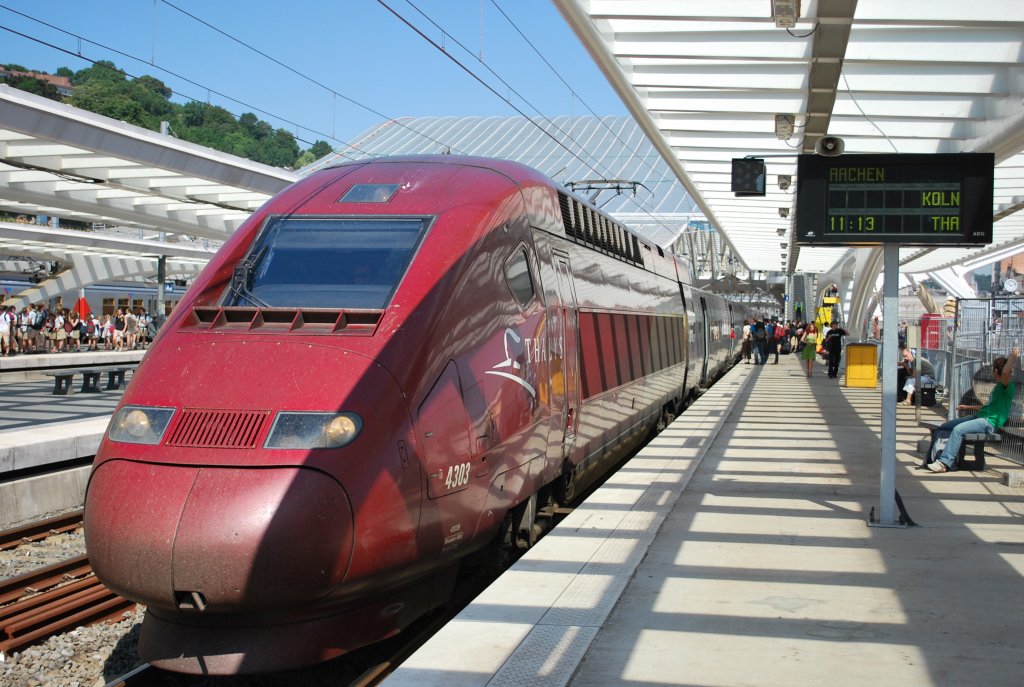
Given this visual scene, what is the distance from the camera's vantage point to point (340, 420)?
5414 millimetres

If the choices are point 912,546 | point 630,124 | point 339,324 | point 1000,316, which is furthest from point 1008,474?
point 630,124

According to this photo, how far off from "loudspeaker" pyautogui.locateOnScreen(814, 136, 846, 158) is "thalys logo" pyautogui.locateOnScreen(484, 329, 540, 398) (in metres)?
3.03

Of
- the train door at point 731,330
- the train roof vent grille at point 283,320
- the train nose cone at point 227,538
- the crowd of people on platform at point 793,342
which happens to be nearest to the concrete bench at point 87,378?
the train roof vent grille at point 283,320

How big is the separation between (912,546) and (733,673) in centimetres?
335

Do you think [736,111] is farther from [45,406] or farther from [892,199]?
[45,406]

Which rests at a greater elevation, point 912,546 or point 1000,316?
point 1000,316

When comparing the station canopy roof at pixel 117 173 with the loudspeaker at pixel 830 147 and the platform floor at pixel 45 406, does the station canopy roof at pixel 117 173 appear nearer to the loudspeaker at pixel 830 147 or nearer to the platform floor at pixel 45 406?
the platform floor at pixel 45 406

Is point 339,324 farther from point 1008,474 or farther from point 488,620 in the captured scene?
point 1008,474

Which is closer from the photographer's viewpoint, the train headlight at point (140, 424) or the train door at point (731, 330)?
the train headlight at point (140, 424)

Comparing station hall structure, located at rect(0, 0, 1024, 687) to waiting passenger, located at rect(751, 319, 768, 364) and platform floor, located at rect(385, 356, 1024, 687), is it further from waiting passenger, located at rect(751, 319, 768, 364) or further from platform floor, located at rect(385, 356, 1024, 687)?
waiting passenger, located at rect(751, 319, 768, 364)

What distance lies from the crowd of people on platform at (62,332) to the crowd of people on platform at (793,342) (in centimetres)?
2075

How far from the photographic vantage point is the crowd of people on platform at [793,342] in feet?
99.7

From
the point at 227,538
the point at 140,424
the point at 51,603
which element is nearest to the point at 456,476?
the point at 227,538

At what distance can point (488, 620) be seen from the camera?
5504 millimetres
